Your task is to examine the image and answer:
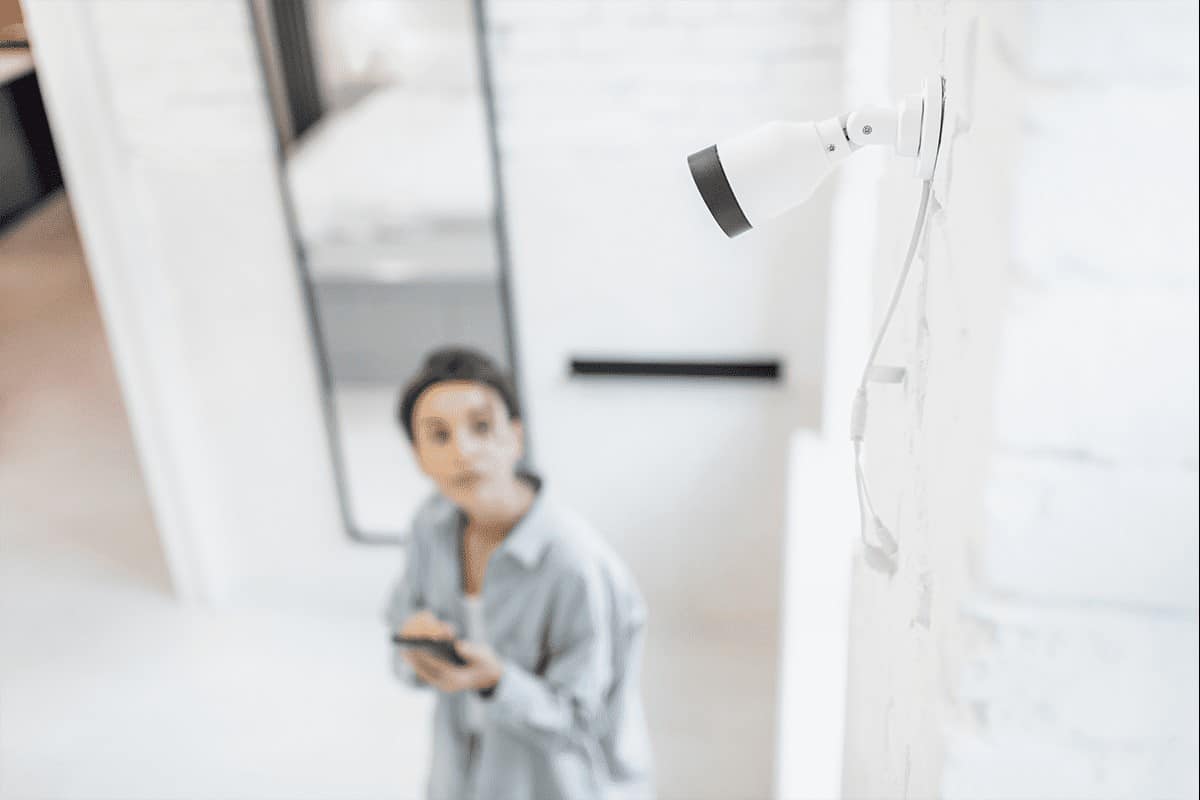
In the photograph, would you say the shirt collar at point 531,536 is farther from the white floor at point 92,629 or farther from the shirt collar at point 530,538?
the white floor at point 92,629

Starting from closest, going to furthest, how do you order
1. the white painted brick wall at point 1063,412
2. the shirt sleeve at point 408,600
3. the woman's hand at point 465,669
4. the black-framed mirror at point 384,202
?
1. the white painted brick wall at point 1063,412
2. the woman's hand at point 465,669
3. the shirt sleeve at point 408,600
4. the black-framed mirror at point 384,202

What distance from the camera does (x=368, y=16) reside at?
145cm

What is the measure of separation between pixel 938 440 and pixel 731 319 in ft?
3.81

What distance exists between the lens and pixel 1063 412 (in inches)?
15.9

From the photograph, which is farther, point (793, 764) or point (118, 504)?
point (793, 764)

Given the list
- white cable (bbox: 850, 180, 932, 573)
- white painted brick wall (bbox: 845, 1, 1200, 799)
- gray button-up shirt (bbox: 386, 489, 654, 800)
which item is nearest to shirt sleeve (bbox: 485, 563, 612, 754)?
gray button-up shirt (bbox: 386, 489, 654, 800)

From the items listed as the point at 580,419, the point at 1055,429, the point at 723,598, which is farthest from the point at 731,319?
the point at 1055,429

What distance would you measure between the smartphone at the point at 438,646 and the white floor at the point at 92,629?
0.32 metres

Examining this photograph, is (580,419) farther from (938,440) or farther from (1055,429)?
(1055,429)

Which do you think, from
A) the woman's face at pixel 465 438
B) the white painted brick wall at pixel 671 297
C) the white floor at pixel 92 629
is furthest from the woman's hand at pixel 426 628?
the white painted brick wall at pixel 671 297

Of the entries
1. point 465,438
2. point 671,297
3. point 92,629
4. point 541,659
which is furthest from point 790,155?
point 671,297

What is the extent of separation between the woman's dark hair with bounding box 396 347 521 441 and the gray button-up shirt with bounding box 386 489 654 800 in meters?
0.10

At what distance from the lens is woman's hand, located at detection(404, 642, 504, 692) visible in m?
1.10

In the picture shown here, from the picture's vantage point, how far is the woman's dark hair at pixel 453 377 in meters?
1.12
